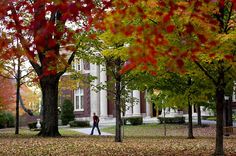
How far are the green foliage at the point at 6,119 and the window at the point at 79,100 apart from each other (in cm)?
1011

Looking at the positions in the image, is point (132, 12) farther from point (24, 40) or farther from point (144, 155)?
point (144, 155)

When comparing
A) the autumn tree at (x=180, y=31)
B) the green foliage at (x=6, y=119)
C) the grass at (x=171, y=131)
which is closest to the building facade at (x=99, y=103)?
the green foliage at (x=6, y=119)

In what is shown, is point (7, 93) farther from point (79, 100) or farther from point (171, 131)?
point (79, 100)

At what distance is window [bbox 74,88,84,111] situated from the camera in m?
57.0

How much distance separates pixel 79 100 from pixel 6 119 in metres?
11.8

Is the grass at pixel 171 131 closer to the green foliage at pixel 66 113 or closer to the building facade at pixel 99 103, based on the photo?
the building facade at pixel 99 103

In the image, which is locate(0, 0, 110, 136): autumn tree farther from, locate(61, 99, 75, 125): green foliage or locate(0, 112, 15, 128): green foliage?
locate(61, 99, 75, 125): green foliage

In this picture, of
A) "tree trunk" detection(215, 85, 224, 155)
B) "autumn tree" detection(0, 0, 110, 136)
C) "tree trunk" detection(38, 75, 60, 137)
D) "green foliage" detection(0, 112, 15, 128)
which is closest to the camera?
"autumn tree" detection(0, 0, 110, 136)

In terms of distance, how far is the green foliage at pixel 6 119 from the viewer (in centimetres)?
4719

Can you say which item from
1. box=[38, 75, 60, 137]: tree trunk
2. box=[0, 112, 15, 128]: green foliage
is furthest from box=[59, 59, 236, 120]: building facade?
box=[38, 75, 60, 137]: tree trunk

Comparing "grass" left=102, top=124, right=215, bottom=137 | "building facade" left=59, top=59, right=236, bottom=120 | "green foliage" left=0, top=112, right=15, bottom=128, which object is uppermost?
"building facade" left=59, top=59, right=236, bottom=120

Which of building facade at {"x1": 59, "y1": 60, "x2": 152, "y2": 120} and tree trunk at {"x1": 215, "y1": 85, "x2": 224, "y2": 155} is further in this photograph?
building facade at {"x1": 59, "y1": 60, "x2": 152, "y2": 120}

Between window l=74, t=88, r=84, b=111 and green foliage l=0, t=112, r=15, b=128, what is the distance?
1011 cm

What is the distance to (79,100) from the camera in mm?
57094
